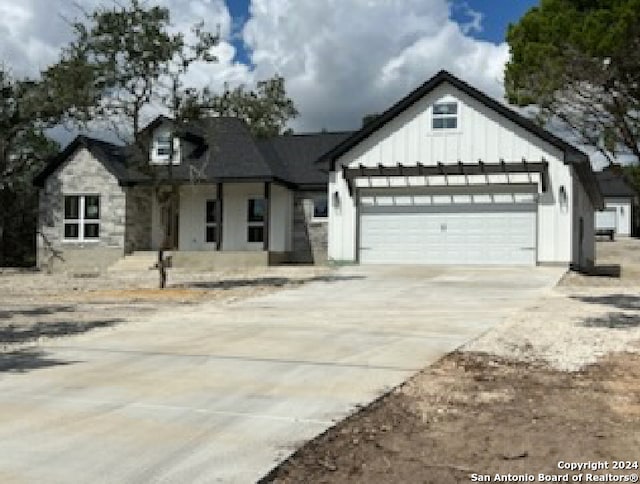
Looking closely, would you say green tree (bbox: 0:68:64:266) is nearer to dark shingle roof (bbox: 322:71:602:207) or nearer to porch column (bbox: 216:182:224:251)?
porch column (bbox: 216:182:224:251)

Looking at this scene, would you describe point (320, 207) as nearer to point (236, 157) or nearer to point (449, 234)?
point (236, 157)

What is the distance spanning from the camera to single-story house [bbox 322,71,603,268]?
77.5 feet

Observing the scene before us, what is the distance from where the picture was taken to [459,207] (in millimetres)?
24625

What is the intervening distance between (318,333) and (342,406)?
436cm

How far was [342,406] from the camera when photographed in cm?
690

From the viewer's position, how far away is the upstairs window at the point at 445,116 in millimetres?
24953

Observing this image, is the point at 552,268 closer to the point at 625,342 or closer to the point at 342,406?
the point at 625,342

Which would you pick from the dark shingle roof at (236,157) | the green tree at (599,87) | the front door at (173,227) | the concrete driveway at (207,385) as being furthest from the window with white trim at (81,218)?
the green tree at (599,87)

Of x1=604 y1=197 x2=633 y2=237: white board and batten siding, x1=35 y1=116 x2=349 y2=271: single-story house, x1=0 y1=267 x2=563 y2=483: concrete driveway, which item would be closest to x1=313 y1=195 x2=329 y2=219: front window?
x1=35 y1=116 x2=349 y2=271: single-story house

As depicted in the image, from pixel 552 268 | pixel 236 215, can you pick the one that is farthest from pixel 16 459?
pixel 236 215

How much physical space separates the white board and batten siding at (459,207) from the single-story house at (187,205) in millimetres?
3754

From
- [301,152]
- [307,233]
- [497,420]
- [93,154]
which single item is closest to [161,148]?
[93,154]

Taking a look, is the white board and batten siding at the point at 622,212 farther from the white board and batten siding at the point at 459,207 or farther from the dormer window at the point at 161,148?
the dormer window at the point at 161,148

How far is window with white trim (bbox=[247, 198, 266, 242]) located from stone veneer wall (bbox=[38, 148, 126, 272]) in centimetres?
481
